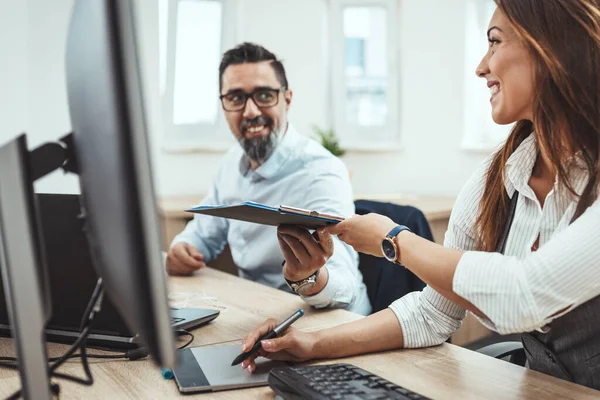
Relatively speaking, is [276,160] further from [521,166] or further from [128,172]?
[128,172]

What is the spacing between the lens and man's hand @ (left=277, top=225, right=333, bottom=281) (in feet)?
4.43

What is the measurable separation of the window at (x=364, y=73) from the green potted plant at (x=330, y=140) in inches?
5.7

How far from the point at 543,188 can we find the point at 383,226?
326 mm

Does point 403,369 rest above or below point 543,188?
below

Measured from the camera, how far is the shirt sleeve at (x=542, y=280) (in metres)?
0.93

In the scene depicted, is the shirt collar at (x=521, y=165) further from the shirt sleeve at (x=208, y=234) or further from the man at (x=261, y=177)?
the shirt sleeve at (x=208, y=234)

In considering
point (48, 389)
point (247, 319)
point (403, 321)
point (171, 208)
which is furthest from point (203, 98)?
point (48, 389)

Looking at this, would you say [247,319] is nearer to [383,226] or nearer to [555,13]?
[383,226]

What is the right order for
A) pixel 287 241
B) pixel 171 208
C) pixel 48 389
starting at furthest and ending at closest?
pixel 171 208 → pixel 287 241 → pixel 48 389

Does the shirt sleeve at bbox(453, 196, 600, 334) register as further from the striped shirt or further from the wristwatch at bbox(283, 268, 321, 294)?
the wristwatch at bbox(283, 268, 321, 294)

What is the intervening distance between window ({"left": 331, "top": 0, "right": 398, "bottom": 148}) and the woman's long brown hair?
10.9ft

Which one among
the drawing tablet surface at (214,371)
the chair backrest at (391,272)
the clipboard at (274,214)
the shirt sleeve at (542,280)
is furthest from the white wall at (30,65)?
the shirt sleeve at (542,280)

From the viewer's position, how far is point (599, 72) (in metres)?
1.04

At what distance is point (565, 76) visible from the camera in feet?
3.41
